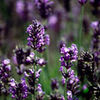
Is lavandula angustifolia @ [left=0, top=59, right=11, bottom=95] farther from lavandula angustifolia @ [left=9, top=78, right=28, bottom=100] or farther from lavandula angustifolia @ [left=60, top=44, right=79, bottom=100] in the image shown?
lavandula angustifolia @ [left=60, top=44, right=79, bottom=100]

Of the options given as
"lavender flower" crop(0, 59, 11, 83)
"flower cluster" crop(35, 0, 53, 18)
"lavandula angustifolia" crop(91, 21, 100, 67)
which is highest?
"flower cluster" crop(35, 0, 53, 18)

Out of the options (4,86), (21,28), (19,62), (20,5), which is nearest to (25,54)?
(19,62)

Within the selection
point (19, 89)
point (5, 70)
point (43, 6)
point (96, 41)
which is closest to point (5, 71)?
point (5, 70)

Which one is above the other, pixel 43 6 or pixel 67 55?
pixel 43 6

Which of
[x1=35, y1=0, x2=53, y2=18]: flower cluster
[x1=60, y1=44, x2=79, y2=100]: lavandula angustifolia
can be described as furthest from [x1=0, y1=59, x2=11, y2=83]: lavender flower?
[x1=35, y1=0, x2=53, y2=18]: flower cluster

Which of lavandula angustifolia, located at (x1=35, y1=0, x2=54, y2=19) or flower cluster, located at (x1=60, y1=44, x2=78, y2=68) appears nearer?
flower cluster, located at (x1=60, y1=44, x2=78, y2=68)

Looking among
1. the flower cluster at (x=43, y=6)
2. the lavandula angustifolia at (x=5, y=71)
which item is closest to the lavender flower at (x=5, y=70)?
the lavandula angustifolia at (x=5, y=71)

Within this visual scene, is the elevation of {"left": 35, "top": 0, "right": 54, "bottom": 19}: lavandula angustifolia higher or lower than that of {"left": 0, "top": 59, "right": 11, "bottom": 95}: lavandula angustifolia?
higher

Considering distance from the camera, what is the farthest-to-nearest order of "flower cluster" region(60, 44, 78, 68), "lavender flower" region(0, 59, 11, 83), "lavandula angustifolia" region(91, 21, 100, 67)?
"lavandula angustifolia" region(91, 21, 100, 67), "lavender flower" region(0, 59, 11, 83), "flower cluster" region(60, 44, 78, 68)

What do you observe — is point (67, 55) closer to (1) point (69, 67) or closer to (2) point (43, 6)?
(1) point (69, 67)
